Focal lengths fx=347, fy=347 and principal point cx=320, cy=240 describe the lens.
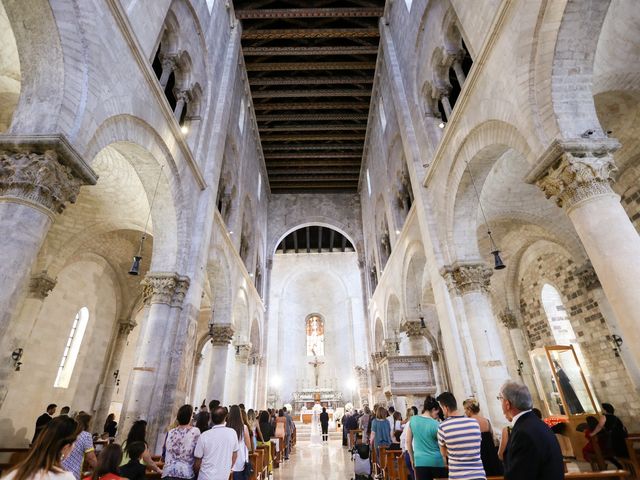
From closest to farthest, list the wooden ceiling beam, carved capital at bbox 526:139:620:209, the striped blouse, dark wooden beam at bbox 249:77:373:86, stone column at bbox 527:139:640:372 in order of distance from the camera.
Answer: the striped blouse, stone column at bbox 527:139:640:372, carved capital at bbox 526:139:620:209, the wooden ceiling beam, dark wooden beam at bbox 249:77:373:86

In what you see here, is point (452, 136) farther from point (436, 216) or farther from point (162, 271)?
point (162, 271)

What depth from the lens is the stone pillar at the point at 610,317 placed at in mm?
8578

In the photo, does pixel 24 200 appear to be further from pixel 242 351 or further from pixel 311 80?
pixel 311 80

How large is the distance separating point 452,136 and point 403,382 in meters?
7.42

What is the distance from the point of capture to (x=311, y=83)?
55.6 feet

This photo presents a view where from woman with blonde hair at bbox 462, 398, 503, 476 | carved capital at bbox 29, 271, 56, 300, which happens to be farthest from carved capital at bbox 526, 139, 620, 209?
carved capital at bbox 29, 271, 56, 300

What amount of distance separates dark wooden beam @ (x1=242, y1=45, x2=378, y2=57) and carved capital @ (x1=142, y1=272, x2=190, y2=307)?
1220cm

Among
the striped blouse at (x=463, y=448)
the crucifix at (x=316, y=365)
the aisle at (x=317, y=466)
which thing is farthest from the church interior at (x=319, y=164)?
the crucifix at (x=316, y=365)

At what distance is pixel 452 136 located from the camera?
833cm

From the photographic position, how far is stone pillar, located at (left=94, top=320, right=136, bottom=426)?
1341cm

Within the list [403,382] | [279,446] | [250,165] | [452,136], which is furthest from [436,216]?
[250,165]

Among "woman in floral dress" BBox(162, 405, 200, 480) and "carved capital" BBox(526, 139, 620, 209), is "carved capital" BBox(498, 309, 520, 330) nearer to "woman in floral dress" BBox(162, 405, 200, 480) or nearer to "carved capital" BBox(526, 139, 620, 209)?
"carved capital" BBox(526, 139, 620, 209)

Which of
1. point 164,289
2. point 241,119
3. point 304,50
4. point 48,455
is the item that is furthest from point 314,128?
point 48,455

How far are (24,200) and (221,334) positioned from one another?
8.80 meters
